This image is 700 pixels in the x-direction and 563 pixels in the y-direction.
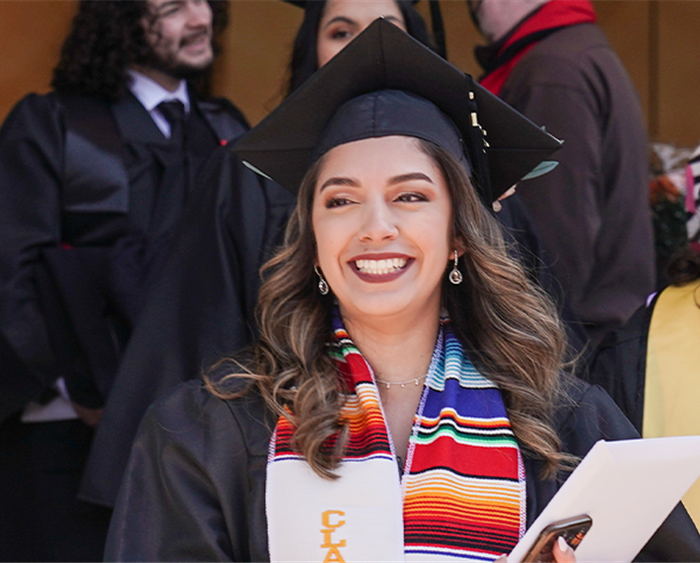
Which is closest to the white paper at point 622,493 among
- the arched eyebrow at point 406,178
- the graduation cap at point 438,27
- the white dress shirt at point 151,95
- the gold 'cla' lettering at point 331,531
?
the gold 'cla' lettering at point 331,531

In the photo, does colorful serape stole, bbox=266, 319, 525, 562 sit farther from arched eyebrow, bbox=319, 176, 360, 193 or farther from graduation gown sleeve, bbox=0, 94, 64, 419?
graduation gown sleeve, bbox=0, 94, 64, 419

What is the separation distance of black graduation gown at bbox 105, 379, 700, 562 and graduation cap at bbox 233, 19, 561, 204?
25.3 inches

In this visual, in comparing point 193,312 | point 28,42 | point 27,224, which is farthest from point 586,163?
point 28,42

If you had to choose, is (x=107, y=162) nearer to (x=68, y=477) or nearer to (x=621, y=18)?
(x=68, y=477)

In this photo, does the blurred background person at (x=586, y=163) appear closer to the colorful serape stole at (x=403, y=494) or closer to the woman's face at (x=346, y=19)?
the woman's face at (x=346, y=19)

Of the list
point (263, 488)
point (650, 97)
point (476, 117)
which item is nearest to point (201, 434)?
point (263, 488)

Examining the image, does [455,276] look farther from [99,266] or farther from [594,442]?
[99,266]

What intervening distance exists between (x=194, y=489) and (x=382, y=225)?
685mm

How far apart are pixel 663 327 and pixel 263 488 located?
3.58 feet

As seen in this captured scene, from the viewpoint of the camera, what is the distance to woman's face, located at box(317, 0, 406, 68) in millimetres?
2893

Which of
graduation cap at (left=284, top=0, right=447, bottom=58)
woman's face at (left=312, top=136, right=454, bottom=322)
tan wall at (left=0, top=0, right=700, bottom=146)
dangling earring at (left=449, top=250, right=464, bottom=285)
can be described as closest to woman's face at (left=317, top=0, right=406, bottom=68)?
graduation cap at (left=284, top=0, right=447, bottom=58)

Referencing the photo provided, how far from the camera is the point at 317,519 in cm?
Result: 190

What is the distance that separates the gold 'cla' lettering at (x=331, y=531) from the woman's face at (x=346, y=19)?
1526mm

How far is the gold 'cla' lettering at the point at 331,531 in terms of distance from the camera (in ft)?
6.15
